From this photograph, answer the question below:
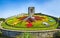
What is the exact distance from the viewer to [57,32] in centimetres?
4953

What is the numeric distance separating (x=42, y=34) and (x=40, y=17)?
913 centimetres

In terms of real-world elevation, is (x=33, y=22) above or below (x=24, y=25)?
above

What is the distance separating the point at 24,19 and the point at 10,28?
199 inches

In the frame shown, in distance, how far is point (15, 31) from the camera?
4919cm

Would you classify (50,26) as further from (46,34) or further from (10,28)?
(10,28)

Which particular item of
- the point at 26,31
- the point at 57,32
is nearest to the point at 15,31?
the point at 26,31

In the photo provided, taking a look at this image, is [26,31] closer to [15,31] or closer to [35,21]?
[15,31]

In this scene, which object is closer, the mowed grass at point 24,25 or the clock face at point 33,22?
the mowed grass at point 24,25

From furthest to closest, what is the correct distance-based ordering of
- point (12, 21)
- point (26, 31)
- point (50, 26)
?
point (12, 21)
point (50, 26)
point (26, 31)

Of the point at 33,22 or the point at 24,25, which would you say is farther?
the point at 33,22

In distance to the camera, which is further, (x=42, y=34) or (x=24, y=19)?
(x=24, y=19)

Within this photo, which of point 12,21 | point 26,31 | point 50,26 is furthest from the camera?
point 12,21

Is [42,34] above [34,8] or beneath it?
beneath

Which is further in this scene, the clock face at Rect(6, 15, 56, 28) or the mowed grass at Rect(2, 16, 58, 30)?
the clock face at Rect(6, 15, 56, 28)
